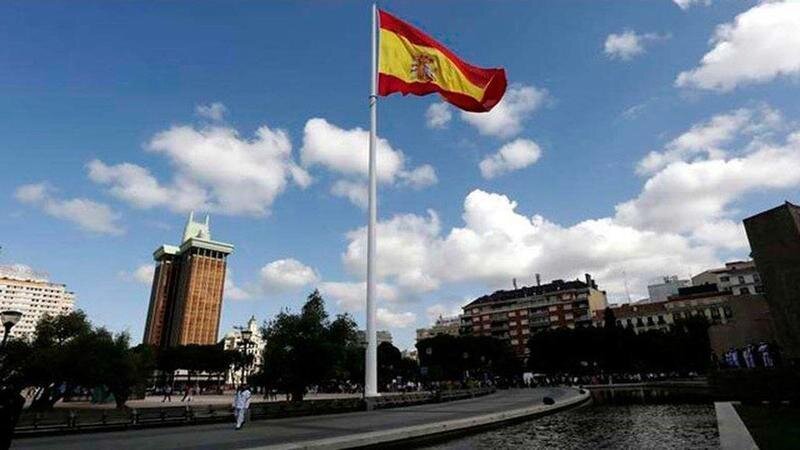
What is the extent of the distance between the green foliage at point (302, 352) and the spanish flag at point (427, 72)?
1753cm

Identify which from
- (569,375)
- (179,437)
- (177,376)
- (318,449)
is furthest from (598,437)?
(177,376)

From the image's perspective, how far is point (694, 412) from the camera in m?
23.9

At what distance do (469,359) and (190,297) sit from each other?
112 metres

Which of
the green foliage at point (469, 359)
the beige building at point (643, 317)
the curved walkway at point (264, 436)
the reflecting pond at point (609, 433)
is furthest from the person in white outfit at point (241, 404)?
the beige building at point (643, 317)

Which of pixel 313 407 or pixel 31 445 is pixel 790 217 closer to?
pixel 313 407

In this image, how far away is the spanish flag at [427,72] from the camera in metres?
25.5

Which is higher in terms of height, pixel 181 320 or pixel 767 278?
pixel 181 320

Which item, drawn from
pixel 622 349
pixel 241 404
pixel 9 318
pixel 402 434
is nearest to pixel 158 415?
pixel 241 404

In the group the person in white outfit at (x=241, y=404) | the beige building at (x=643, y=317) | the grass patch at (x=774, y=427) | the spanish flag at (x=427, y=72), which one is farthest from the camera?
the beige building at (x=643, y=317)

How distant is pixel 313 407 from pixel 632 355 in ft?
235

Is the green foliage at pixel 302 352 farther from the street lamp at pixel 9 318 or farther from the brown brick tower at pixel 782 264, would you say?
the brown brick tower at pixel 782 264

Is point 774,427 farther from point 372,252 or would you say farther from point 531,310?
point 531,310

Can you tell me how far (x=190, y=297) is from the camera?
174 m

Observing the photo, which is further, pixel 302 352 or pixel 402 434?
pixel 302 352
